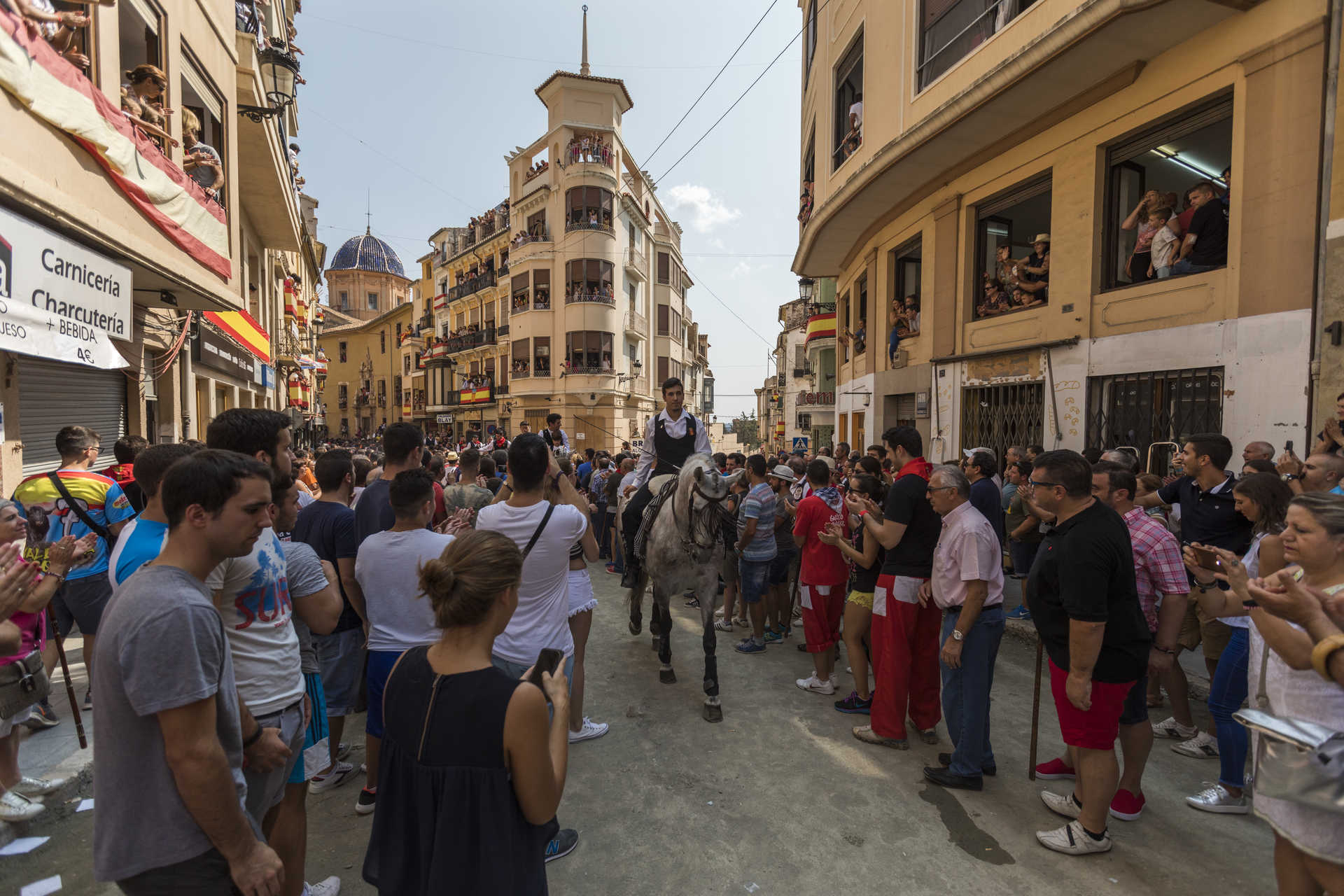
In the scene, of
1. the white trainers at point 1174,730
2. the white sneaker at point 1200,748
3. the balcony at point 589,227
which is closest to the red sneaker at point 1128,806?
the white sneaker at point 1200,748

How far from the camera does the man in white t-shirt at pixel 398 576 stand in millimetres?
3178

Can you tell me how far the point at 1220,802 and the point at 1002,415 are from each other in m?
6.96

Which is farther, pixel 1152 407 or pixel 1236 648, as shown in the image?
pixel 1152 407

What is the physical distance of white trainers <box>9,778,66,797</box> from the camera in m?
3.56

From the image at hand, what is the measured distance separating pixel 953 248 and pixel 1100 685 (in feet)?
30.7

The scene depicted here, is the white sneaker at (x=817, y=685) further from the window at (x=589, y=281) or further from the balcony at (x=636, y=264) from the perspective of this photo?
the balcony at (x=636, y=264)

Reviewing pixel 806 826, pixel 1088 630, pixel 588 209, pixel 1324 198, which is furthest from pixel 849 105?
pixel 588 209

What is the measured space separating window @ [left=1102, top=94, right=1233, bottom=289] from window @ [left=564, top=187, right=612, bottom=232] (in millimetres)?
25959

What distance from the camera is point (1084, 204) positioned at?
27.5ft

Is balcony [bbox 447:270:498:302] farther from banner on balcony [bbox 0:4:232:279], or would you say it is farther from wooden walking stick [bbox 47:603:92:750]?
wooden walking stick [bbox 47:603:92:750]

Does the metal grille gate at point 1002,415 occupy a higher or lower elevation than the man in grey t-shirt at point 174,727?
higher

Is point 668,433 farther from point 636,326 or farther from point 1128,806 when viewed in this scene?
point 636,326

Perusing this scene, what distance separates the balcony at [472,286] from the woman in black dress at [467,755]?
37.9m

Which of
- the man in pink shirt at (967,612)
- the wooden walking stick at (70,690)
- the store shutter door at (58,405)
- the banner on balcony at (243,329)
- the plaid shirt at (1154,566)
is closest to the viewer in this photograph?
the plaid shirt at (1154,566)
